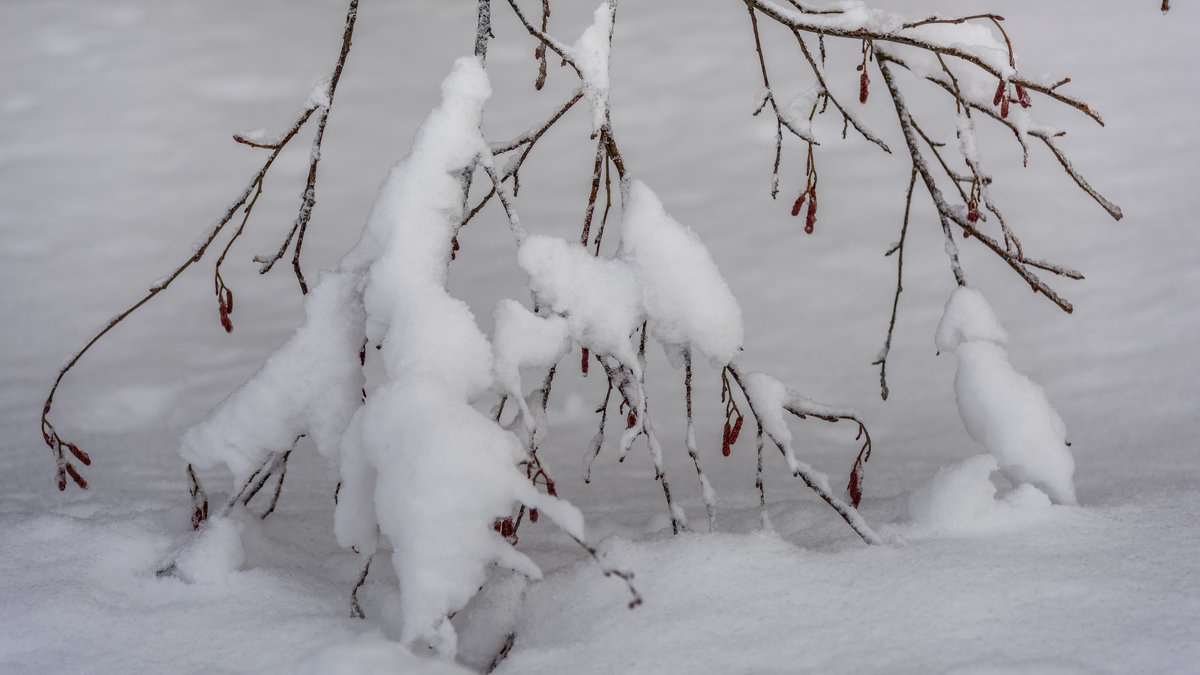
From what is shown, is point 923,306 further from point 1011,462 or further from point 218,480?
point 218,480

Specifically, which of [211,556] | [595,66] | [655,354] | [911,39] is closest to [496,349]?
[595,66]

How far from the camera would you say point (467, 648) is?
51.7 inches

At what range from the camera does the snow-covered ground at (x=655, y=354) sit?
126cm

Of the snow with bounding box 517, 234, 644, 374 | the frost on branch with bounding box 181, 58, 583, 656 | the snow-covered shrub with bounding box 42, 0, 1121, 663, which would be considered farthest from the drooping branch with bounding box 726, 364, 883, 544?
the frost on branch with bounding box 181, 58, 583, 656

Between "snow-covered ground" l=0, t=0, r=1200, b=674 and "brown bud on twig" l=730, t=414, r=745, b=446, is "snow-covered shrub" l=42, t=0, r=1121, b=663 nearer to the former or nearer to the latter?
"brown bud on twig" l=730, t=414, r=745, b=446

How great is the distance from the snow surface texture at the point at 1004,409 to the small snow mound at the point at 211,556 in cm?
110

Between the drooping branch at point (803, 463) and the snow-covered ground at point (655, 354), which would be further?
the drooping branch at point (803, 463)

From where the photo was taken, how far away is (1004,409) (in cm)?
153

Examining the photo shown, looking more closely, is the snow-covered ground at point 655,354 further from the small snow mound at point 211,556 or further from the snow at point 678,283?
the snow at point 678,283

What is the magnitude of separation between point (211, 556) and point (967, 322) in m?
1.18

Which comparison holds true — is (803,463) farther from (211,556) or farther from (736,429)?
(211,556)

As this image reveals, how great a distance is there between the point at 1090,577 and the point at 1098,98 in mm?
3573

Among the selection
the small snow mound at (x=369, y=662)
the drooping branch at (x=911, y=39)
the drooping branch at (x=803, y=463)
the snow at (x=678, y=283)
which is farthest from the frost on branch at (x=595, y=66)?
the small snow mound at (x=369, y=662)

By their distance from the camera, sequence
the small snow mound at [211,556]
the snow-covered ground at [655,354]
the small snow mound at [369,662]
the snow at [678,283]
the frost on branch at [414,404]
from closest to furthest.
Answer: the small snow mound at [369,662] → the frost on branch at [414,404] → the snow-covered ground at [655,354] → the snow at [678,283] → the small snow mound at [211,556]
